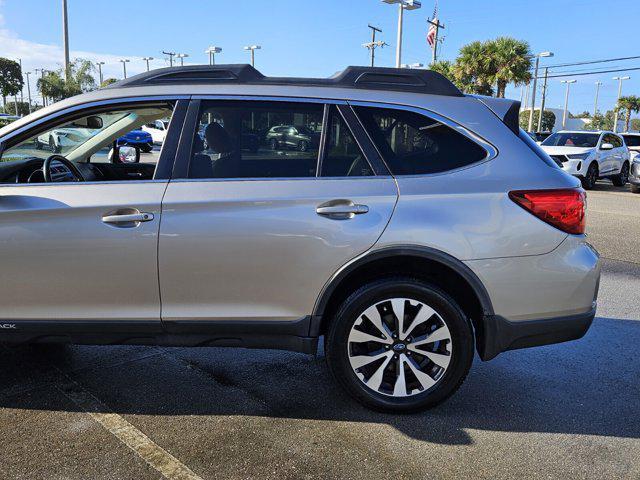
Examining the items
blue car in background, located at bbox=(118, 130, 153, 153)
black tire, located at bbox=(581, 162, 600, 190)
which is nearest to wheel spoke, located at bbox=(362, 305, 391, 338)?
blue car in background, located at bbox=(118, 130, 153, 153)

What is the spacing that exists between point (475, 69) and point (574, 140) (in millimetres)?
17250

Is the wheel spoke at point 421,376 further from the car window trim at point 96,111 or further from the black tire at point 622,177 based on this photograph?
the black tire at point 622,177

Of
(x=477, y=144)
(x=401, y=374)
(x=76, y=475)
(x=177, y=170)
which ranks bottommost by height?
(x=76, y=475)

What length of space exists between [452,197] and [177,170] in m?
1.47

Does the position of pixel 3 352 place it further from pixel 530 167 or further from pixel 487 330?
pixel 530 167

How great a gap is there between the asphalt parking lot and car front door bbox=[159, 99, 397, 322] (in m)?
0.59

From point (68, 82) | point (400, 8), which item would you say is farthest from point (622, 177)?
point (68, 82)

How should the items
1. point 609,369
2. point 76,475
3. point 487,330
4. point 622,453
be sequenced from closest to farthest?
point 76,475, point 622,453, point 487,330, point 609,369

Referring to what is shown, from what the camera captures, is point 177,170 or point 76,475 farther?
point 177,170

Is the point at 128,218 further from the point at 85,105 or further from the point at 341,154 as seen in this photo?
the point at 341,154

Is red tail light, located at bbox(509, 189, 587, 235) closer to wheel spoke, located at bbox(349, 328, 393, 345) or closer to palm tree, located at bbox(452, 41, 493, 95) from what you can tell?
wheel spoke, located at bbox(349, 328, 393, 345)

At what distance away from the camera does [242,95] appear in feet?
10.4

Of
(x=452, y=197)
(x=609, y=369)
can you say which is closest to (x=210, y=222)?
(x=452, y=197)

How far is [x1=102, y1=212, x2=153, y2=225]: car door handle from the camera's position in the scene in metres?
2.96
